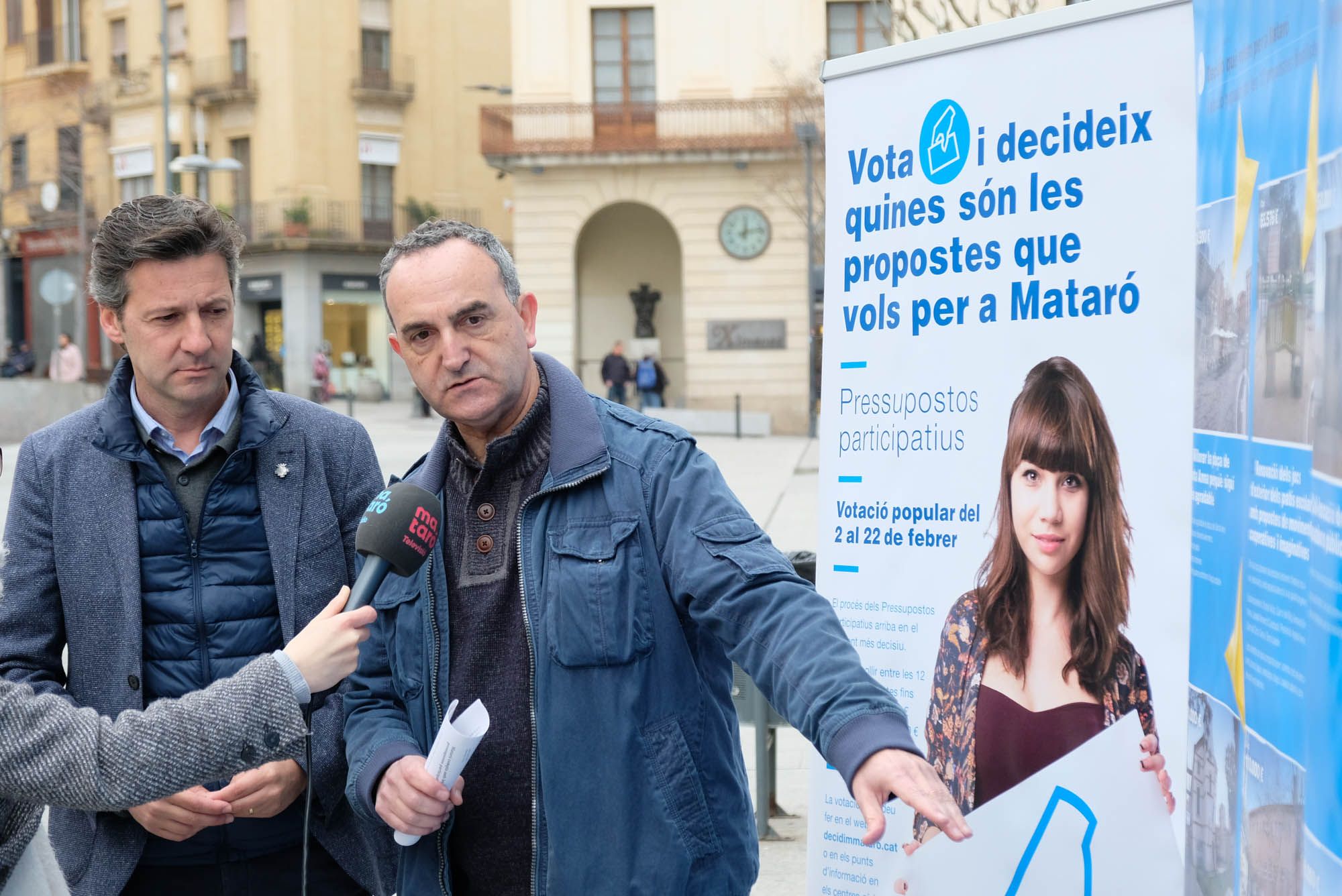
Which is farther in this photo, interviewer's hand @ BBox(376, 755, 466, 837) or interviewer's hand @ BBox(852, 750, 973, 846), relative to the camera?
interviewer's hand @ BBox(376, 755, 466, 837)

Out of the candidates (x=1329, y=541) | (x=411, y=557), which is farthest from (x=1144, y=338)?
(x=411, y=557)

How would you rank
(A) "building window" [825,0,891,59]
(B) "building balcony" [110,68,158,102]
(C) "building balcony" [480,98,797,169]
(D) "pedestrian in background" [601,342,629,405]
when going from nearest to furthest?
(D) "pedestrian in background" [601,342,629,405] < (A) "building window" [825,0,891,59] < (C) "building balcony" [480,98,797,169] < (B) "building balcony" [110,68,158,102]

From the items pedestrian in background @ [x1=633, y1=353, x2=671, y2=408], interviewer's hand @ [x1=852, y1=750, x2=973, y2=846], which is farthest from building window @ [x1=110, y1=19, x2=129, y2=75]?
interviewer's hand @ [x1=852, y1=750, x2=973, y2=846]

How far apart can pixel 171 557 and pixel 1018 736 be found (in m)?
1.88

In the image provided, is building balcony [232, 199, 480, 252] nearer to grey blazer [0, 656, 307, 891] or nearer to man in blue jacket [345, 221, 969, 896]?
man in blue jacket [345, 221, 969, 896]

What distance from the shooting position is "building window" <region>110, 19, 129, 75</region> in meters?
42.8

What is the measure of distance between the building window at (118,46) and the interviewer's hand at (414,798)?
4517 centimetres

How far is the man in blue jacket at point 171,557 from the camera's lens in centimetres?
269

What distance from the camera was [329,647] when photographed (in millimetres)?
2125

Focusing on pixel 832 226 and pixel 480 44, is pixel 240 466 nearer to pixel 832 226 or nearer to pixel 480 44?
pixel 832 226

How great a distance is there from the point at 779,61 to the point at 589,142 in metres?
4.50

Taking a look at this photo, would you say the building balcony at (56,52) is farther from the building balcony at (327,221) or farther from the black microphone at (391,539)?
the black microphone at (391,539)

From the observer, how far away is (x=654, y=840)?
7.57ft

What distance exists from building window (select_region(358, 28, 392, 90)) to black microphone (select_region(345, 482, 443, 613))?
1587 inches
